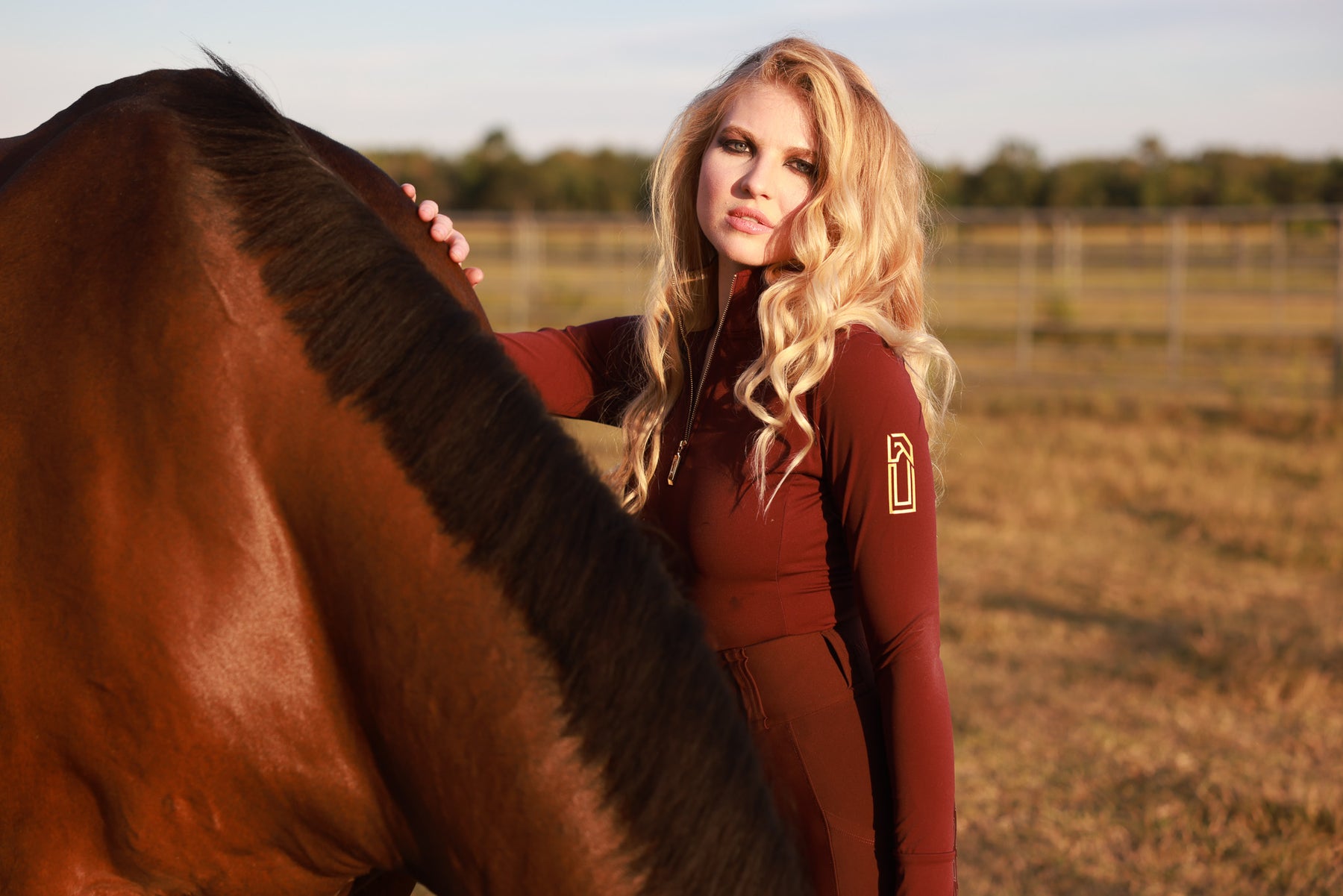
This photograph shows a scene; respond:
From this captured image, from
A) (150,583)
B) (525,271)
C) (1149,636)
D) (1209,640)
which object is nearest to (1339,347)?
(1149,636)

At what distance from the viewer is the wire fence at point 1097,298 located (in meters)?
12.6

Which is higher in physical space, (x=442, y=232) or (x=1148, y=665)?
(x=442, y=232)

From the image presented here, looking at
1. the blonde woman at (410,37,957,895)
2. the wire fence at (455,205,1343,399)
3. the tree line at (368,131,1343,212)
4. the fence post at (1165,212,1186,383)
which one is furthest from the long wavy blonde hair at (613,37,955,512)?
the tree line at (368,131,1343,212)

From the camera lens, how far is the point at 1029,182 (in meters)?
36.2

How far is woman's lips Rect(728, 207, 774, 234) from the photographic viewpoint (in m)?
1.94

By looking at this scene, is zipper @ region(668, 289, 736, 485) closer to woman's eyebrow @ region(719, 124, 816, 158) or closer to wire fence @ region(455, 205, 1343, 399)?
woman's eyebrow @ region(719, 124, 816, 158)

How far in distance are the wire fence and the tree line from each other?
9.80 m

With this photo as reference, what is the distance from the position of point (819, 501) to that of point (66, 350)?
3.34 feet

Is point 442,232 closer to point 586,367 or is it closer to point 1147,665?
point 586,367

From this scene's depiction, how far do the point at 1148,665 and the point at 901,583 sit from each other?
12.3 feet

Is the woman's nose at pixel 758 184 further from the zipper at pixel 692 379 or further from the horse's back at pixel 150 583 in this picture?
the horse's back at pixel 150 583

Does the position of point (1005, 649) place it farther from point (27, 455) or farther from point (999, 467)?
point (27, 455)

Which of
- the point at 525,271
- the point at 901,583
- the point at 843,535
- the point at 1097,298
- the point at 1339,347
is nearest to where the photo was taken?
the point at 901,583

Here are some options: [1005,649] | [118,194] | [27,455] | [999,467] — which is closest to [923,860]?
[27,455]
